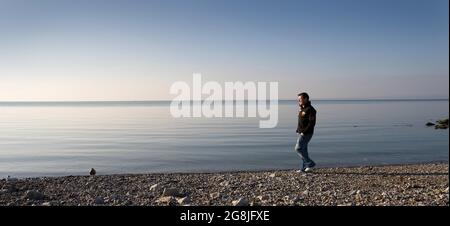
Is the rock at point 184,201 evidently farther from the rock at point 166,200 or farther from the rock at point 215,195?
the rock at point 215,195

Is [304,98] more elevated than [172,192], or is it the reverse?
[304,98]

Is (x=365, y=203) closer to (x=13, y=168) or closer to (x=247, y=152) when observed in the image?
(x=247, y=152)

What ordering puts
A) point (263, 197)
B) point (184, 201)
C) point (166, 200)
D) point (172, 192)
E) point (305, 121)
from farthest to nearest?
point (305, 121) < point (172, 192) < point (263, 197) < point (166, 200) < point (184, 201)

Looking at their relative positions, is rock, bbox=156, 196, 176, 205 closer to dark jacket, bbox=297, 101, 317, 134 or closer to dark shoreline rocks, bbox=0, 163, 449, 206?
dark shoreline rocks, bbox=0, 163, 449, 206

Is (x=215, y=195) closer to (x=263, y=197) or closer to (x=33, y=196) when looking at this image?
(x=263, y=197)

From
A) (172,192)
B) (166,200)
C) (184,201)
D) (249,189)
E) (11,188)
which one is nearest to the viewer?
(184,201)

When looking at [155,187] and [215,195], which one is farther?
[155,187]

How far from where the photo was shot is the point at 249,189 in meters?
12.8

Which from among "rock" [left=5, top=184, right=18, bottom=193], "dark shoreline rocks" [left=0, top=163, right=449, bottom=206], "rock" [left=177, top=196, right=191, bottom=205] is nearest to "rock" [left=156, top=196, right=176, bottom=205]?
"dark shoreline rocks" [left=0, top=163, right=449, bottom=206]

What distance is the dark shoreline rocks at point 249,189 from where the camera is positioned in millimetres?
10820

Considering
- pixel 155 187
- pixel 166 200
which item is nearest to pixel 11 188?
pixel 155 187

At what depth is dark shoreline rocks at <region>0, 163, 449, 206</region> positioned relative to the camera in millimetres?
10820

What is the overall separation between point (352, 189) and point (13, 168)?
53.2 feet
